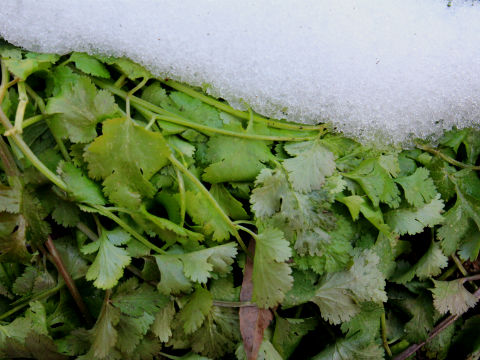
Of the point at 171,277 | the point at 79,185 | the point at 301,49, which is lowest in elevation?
the point at 171,277

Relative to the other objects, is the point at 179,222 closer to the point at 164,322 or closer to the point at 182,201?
the point at 182,201

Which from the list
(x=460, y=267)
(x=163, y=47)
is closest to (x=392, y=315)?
(x=460, y=267)

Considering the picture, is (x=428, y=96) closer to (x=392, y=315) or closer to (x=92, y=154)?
(x=392, y=315)

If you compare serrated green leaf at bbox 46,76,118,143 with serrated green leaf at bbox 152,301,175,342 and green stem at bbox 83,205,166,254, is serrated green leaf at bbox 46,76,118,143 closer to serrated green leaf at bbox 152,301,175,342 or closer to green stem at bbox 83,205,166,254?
green stem at bbox 83,205,166,254

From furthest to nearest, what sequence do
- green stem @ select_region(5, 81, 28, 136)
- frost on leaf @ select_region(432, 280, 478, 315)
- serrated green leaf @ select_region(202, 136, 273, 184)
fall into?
1. frost on leaf @ select_region(432, 280, 478, 315)
2. serrated green leaf @ select_region(202, 136, 273, 184)
3. green stem @ select_region(5, 81, 28, 136)

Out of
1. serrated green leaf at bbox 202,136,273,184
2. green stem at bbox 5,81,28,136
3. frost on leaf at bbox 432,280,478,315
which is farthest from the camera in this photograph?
frost on leaf at bbox 432,280,478,315

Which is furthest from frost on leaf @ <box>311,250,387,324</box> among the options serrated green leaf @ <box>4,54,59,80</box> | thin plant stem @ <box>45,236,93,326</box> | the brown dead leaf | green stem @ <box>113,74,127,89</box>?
serrated green leaf @ <box>4,54,59,80</box>

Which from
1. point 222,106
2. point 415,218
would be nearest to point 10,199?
point 222,106
